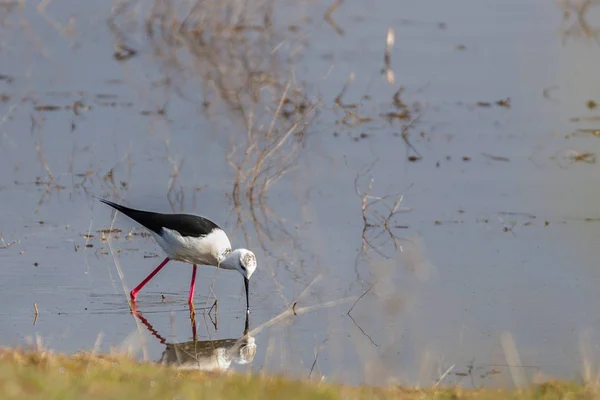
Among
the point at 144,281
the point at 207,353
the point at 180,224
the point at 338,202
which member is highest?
the point at 180,224

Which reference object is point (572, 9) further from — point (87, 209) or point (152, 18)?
point (87, 209)

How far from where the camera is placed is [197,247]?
9.53 metres

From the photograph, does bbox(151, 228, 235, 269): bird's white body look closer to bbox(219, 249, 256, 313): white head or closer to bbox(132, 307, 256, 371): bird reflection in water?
bbox(219, 249, 256, 313): white head

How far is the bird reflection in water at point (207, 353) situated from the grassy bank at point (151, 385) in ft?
2.20

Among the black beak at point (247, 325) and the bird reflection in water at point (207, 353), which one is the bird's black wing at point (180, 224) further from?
the bird reflection in water at point (207, 353)

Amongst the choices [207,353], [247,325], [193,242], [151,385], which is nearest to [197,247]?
[193,242]

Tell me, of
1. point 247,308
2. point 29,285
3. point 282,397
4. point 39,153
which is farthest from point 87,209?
point 282,397

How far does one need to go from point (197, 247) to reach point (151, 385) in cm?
378

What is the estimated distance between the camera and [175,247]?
956 cm

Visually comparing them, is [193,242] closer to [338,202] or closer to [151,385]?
[338,202]

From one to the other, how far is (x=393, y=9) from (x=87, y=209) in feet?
41.1

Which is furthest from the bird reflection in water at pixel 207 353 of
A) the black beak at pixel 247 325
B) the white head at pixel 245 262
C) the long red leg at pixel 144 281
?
the white head at pixel 245 262

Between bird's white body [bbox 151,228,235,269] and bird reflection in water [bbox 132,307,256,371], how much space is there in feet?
3.72

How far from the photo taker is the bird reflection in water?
7754mm
